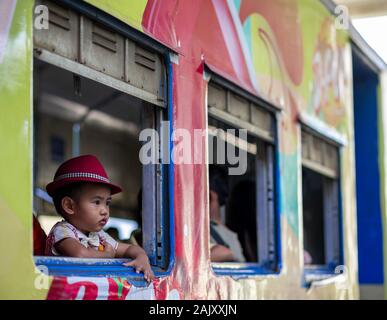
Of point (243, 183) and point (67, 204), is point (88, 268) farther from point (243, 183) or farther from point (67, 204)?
point (243, 183)

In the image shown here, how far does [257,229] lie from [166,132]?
2049mm

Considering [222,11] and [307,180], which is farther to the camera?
[307,180]

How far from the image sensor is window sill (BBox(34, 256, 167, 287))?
11.6 ft

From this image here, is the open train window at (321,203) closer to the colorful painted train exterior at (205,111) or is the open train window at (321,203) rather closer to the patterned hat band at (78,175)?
the colorful painted train exterior at (205,111)

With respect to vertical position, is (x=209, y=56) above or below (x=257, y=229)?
above

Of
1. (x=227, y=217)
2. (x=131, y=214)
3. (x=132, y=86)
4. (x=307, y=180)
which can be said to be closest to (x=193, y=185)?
(x=132, y=86)

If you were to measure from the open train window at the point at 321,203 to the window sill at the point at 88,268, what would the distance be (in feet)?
11.1

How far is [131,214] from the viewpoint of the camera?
10.9 m

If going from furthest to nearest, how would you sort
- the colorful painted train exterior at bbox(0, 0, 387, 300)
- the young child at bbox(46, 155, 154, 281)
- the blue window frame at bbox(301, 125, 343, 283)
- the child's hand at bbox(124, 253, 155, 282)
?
1. the blue window frame at bbox(301, 125, 343, 283)
2. the child's hand at bbox(124, 253, 155, 282)
3. the young child at bbox(46, 155, 154, 281)
4. the colorful painted train exterior at bbox(0, 0, 387, 300)

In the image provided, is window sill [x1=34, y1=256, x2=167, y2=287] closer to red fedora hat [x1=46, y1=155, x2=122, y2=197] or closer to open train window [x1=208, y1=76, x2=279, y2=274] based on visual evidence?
red fedora hat [x1=46, y1=155, x2=122, y2=197]

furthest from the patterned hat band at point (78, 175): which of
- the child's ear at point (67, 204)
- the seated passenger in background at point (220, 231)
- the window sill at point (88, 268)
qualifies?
the seated passenger in background at point (220, 231)

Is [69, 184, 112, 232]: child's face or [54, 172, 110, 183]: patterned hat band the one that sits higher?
[54, 172, 110, 183]: patterned hat band

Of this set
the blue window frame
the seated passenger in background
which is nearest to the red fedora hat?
the seated passenger in background
